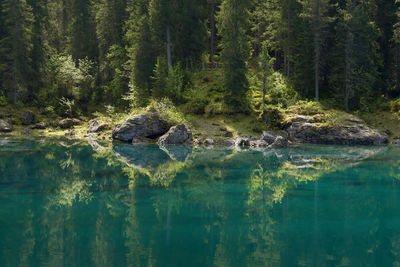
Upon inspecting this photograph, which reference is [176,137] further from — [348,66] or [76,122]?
[348,66]

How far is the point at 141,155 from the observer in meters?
29.7

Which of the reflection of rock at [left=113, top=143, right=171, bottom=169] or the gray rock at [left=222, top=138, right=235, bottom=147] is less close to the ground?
the gray rock at [left=222, top=138, right=235, bottom=147]

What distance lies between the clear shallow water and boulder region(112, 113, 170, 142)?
14.5 meters

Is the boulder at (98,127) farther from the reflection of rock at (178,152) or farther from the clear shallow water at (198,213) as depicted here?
the clear shallow water at (198,213)

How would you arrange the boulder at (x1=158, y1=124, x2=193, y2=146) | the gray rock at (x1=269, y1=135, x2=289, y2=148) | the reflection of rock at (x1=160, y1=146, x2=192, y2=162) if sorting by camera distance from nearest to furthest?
the reflection of rock at (x1=160, y1=146, x2=192, y2=162)
the gray rock at (x1=269, y1=135, x2=289, y2=148)
the boulder at (x1=158, y1=124, x2=193, y2=146)

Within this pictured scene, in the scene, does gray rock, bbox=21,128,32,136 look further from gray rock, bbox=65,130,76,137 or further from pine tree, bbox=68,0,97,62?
pine tree, bbox=68,0,97,62

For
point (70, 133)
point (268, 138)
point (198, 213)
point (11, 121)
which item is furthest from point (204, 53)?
point (198, 213)

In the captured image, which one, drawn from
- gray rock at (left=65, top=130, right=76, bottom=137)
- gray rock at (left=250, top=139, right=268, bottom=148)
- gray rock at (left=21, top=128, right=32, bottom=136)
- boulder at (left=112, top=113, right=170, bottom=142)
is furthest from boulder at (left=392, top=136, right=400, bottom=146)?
gray rock at (left=21, top=128, right=32, bottom=136)

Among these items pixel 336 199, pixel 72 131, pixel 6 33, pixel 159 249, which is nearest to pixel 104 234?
pixel 159 249

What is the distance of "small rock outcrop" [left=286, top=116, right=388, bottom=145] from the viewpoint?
37.6 meters

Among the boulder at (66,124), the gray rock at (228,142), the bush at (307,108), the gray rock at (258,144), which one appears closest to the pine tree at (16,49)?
the boulder at (66,124)

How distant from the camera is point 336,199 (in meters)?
15.2

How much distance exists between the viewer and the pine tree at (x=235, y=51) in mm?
44219

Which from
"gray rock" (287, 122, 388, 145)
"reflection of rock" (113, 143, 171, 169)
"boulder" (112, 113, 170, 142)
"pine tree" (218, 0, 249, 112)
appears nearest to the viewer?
"reflection of rock" (113, 143, 171, 169)
